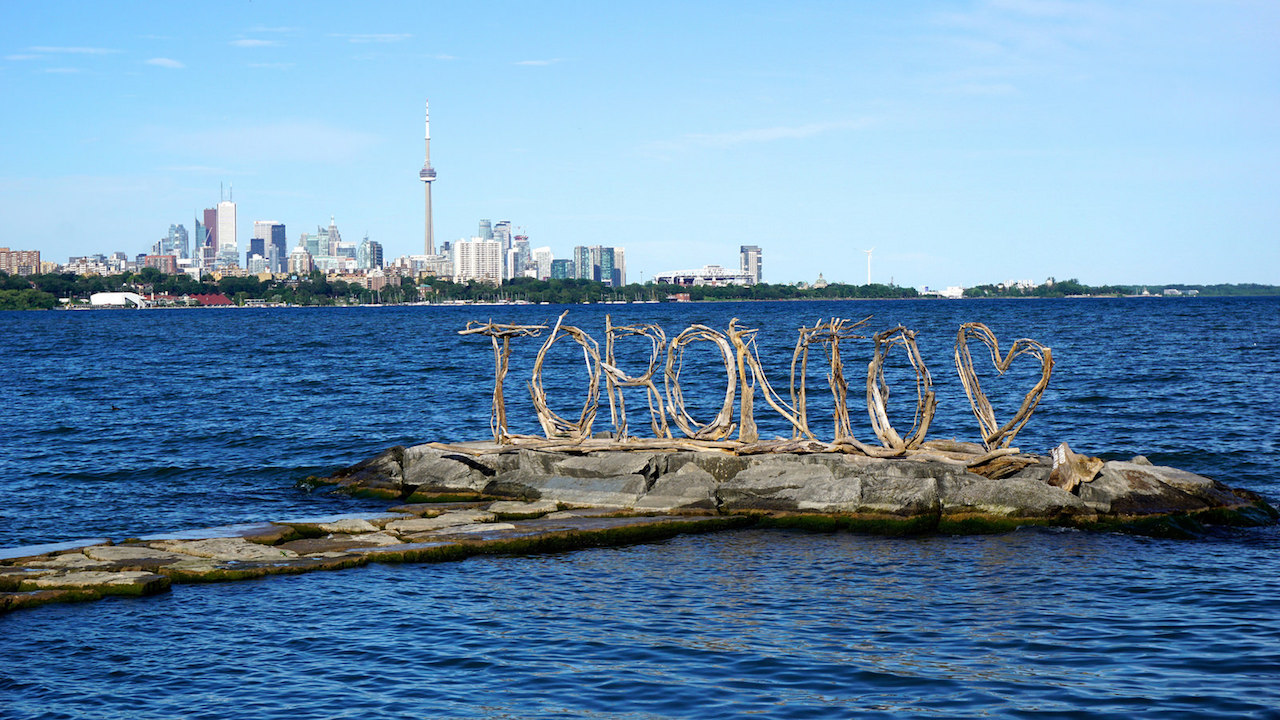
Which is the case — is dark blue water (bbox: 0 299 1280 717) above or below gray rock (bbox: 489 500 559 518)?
below

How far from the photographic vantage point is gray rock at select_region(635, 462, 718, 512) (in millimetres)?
17016

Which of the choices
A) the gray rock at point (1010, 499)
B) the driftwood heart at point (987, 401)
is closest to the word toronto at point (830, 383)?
the driftwood heart at point (987, 401)

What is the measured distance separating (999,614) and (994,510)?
475cm

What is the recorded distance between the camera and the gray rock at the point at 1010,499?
52.9 ft

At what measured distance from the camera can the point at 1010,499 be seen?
1627 cm

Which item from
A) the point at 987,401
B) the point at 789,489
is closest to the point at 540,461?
the point at 789,489

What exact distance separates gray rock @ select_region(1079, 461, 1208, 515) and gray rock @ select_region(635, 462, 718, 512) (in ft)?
18.0

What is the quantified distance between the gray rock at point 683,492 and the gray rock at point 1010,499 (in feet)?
11.5

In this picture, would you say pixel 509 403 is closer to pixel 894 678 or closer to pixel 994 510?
pixel 994 510

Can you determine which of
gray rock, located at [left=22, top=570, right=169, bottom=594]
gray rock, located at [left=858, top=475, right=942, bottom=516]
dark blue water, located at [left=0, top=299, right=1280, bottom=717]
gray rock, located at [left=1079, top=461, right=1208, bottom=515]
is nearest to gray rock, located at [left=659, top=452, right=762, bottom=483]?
gray rock, located at [left=858, top=475, right=942, bottom=516]

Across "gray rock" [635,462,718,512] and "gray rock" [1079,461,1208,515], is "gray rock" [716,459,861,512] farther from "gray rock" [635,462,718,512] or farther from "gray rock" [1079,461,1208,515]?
"gray rock" [1079,461,1208,515]

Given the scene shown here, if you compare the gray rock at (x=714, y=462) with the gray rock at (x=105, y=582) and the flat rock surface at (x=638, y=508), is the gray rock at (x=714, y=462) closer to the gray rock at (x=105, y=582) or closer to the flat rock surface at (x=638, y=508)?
the flat rock surface at (x=638, y=508)

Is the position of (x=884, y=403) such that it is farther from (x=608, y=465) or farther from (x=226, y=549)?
(x=226, y=549)

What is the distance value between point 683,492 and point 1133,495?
664cm
